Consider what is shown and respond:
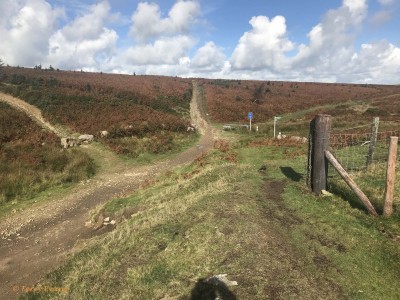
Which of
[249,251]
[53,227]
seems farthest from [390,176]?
[53,227]

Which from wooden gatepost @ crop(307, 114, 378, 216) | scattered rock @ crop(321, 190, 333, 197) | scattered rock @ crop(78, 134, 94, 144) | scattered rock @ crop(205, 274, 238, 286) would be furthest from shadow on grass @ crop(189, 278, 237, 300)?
scattered rock @ crop(78, 134, 94, 144)

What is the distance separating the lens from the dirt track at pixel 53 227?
30.3ft

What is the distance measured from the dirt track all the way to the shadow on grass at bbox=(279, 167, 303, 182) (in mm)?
Answer: 6695

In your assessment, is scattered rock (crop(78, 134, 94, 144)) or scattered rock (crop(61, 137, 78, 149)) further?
scattered rock (crop(78, 134, 94, 144))

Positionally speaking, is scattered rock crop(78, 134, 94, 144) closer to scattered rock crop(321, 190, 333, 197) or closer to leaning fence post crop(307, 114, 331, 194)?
leaning fence post crop(307, 114, 331, 194)

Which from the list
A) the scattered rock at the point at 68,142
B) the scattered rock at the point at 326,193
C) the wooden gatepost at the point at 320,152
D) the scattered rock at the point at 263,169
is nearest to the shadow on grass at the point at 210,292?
the scattered rock at the point at 326,193

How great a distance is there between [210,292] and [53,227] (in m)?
8.35

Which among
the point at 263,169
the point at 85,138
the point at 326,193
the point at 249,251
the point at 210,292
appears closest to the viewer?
the point at 210,292

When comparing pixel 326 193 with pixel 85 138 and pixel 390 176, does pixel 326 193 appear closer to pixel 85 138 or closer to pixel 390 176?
pixel 390 176

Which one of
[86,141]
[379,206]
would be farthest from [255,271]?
[86,141]

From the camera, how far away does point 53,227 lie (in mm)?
11977

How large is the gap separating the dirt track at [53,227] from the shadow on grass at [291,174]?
6695 millimetres

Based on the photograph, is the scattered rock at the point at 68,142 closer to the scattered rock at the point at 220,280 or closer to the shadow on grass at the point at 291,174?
the shadow on grass at the point at 291,174

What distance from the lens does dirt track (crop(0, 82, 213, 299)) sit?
30.3ft
